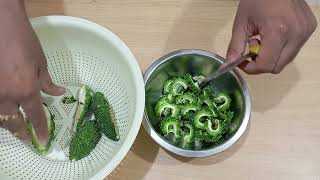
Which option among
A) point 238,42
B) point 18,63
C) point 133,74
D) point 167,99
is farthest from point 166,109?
point 18,63

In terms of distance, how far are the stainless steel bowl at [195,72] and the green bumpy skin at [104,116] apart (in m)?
0.07

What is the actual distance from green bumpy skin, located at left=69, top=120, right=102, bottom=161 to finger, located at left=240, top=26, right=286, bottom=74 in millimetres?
341

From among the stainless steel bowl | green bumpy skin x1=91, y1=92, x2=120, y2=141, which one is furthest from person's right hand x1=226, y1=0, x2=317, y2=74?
green bumpy skin x1=91, y1=92, x2=120, y2=141

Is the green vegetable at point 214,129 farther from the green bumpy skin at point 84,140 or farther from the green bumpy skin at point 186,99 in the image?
the green bumpy skin at point 84,140

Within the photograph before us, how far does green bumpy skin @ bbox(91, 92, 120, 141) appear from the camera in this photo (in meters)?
0.86

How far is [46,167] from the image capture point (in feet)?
2.89

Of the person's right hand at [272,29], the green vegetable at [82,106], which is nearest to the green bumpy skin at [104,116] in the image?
the green vegetable at [82,106]

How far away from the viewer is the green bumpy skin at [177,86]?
2.99 ft

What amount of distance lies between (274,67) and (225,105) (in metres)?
0.19

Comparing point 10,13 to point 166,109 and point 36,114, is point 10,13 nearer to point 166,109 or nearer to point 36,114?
point 36,114

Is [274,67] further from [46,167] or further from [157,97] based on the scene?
[46,167]

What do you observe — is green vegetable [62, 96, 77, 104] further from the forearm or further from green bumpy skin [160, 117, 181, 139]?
the forearm

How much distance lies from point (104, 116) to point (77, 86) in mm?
124

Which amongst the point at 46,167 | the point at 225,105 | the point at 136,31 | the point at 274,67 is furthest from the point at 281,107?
the point at 46,167
